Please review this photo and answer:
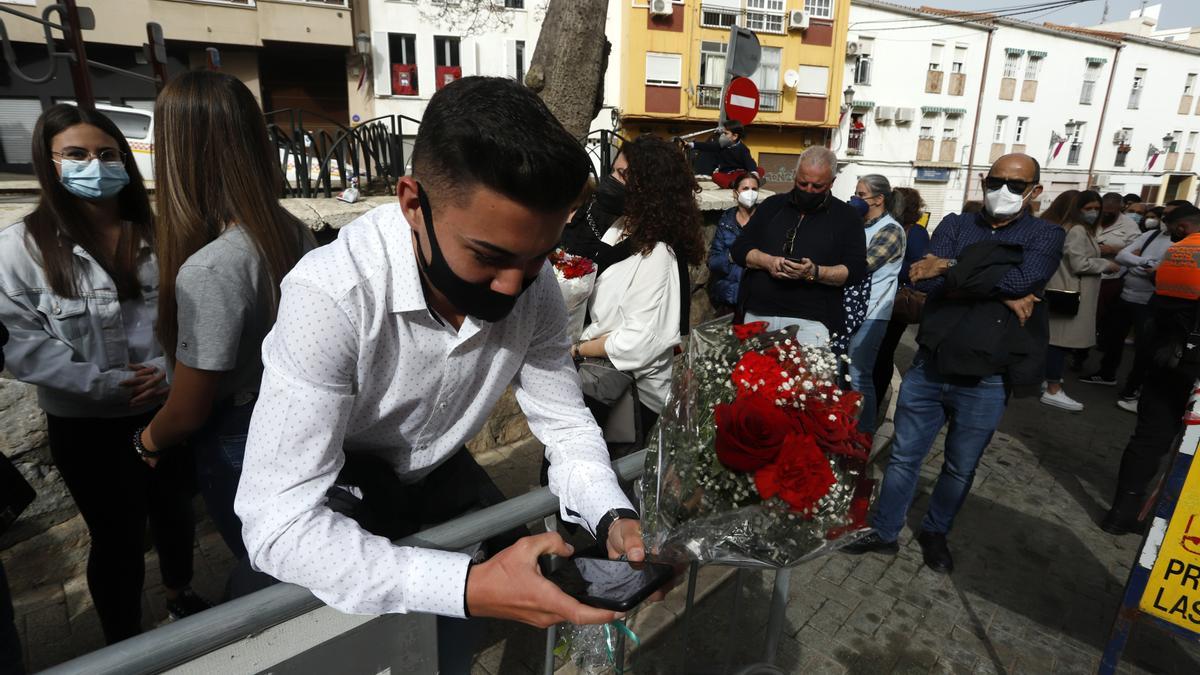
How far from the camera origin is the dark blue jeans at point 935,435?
3.06 metres

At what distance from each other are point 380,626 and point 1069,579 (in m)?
3.75

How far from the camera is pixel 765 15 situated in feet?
86.3

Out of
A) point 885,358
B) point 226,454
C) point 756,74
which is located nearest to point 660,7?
point 756,74

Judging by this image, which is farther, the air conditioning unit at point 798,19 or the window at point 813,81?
the window at point 813,81

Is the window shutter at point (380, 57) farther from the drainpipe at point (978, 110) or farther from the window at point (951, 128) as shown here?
the drainpipe at point (978, 110)

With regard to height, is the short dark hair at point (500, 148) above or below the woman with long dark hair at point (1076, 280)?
above

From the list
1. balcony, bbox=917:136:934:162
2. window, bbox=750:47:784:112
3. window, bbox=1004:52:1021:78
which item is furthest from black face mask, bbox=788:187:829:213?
window, bbox=1004:52:1021:78

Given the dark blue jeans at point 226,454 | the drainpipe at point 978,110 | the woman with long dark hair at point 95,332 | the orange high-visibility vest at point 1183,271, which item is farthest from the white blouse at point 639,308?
the drainpipe at point 978,110

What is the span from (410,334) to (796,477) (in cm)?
86

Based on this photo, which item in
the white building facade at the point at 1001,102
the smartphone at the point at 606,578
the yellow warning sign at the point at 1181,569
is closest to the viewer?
the smartphone at the point at 606,578

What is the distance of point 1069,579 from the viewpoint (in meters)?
3.33

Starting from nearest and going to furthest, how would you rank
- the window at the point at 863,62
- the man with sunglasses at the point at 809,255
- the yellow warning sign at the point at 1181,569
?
the yellow warning sign at the point at 1181,569 → the man with sunglasses at the point at 809,255 → the window at the point at 863,62

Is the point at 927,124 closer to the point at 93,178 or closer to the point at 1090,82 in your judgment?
the point at 1090,82

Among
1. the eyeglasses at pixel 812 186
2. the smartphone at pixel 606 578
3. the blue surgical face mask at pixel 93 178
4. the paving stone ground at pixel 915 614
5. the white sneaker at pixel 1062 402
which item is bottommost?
the white sneaker at pixel 1062 402
